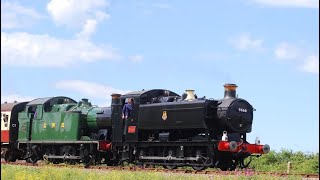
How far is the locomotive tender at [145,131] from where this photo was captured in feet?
64.2

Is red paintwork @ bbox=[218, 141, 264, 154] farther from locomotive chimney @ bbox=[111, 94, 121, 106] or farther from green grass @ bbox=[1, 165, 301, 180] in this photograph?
locomotive chimney @ bbox=[111, 94, 121, 106]

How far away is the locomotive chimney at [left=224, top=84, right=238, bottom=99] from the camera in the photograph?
795 inches

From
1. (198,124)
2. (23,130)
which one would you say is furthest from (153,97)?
(23,130)

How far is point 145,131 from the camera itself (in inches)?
858

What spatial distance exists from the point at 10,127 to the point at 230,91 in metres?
13.2

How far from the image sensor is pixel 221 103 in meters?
19.9

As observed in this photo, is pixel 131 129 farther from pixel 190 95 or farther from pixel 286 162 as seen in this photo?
pixel 286 162

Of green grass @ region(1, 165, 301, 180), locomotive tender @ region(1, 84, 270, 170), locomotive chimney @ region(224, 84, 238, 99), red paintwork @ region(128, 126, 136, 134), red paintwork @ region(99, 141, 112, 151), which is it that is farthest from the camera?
red paintwork @ region(99, 141, 112, 151)

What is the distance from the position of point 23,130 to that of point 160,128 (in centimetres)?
963

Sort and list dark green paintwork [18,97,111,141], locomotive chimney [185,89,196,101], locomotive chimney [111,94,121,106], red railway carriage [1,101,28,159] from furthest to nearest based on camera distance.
→ red railway carriage [1,101,28,159] → dark green paintwork [18,97,111,141] → locomotive chimney [111,94,121,106] → locomotive chimney [185,89,196,101]

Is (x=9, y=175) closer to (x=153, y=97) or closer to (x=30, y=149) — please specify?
(x=153, y=97)

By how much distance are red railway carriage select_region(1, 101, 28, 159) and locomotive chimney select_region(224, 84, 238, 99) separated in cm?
1270

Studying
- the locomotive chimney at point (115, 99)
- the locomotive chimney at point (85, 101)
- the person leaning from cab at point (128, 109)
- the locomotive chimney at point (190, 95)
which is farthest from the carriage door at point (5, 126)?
the locomotive chimney at point (190, 95)

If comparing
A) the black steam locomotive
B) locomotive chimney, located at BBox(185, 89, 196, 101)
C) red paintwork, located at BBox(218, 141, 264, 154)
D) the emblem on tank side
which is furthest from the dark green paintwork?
red paintwork, located at BBox(218, 141, 264, 154)
